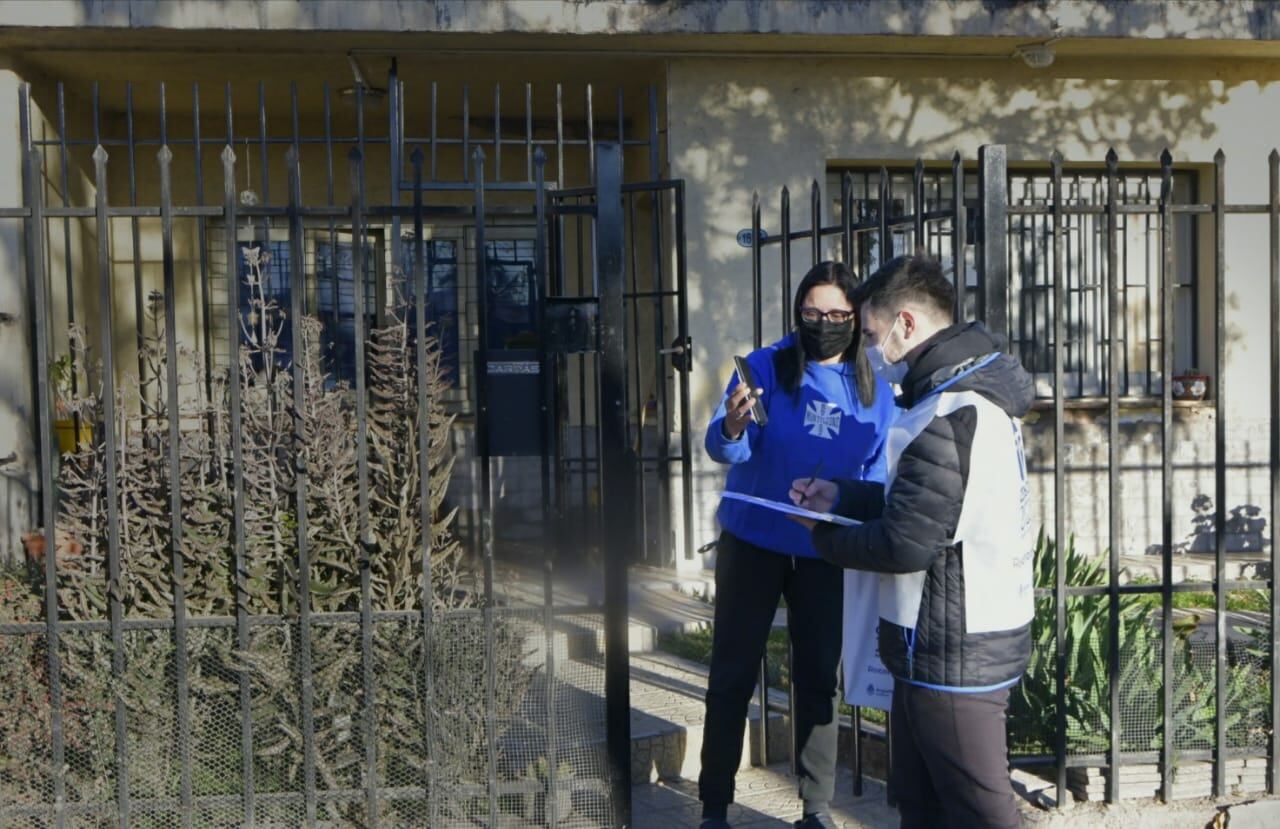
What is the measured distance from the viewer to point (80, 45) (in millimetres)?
8906

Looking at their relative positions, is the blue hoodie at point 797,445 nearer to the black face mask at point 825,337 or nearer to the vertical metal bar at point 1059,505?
the black face mask at point 825,337

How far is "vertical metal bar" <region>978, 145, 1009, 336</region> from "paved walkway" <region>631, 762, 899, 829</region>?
1.78 meters

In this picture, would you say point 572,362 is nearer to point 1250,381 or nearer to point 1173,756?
point 1250,381

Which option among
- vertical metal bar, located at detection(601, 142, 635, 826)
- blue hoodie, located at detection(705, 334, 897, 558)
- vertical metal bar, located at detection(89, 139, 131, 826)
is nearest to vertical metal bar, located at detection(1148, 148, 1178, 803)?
blue hoodie, located at detection(705, 334, 897, 558)

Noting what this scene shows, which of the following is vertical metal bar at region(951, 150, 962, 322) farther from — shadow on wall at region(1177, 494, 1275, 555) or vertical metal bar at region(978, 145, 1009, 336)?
shadow on wall at region(1177, 494, 1275, 555)

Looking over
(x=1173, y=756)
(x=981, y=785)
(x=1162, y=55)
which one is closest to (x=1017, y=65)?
(x=1162, y=55)

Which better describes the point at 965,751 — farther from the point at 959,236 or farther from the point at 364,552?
the point at 364,552

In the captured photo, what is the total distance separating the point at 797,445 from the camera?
423 cm

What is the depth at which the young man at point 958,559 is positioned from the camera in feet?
10.8

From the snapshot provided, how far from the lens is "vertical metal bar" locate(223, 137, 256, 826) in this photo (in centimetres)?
418

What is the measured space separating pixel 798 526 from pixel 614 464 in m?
0.65

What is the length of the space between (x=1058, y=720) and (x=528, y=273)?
270 inches

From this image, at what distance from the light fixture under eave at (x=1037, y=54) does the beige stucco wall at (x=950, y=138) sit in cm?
44

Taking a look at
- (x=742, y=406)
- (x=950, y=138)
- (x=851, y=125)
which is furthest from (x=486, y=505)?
(x=950, y=138)
